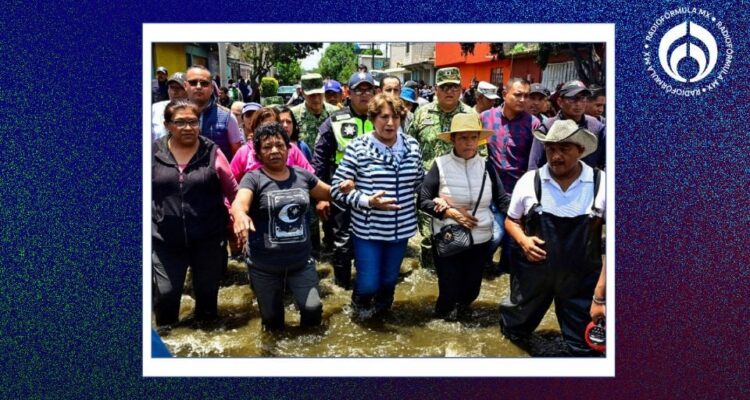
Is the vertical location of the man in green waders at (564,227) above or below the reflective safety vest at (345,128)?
below

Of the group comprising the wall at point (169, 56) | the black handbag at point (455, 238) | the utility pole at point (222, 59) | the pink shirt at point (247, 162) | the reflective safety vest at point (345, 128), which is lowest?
the black handbag at point (455, 238)

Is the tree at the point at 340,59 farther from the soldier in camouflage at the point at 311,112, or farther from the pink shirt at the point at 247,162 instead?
the soldier in camouflage at the point at 311,112

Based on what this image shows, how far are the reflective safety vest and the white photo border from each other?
172cm

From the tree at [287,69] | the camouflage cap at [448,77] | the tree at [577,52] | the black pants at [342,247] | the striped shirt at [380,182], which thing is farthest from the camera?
the black pants at [342,247]

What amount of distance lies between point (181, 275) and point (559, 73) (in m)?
2.81

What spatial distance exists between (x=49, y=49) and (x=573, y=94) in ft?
10.9

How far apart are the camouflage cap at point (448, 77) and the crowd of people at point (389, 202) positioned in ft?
0.07

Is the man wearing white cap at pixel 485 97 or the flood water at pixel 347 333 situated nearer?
the flood water at pixel 347 333

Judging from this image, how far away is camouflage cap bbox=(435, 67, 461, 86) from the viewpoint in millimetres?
Answer: 3546

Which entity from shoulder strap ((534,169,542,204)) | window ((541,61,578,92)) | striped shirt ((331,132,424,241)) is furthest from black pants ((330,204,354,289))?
window ((541,61,578,92))

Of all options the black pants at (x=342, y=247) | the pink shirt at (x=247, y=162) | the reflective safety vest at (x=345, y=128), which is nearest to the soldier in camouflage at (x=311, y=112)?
the reflective safety vest at (x=345, y=128)

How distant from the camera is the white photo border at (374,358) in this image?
2.42m

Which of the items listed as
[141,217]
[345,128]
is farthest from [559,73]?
[141,217]

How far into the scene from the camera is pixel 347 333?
11.8 ft
